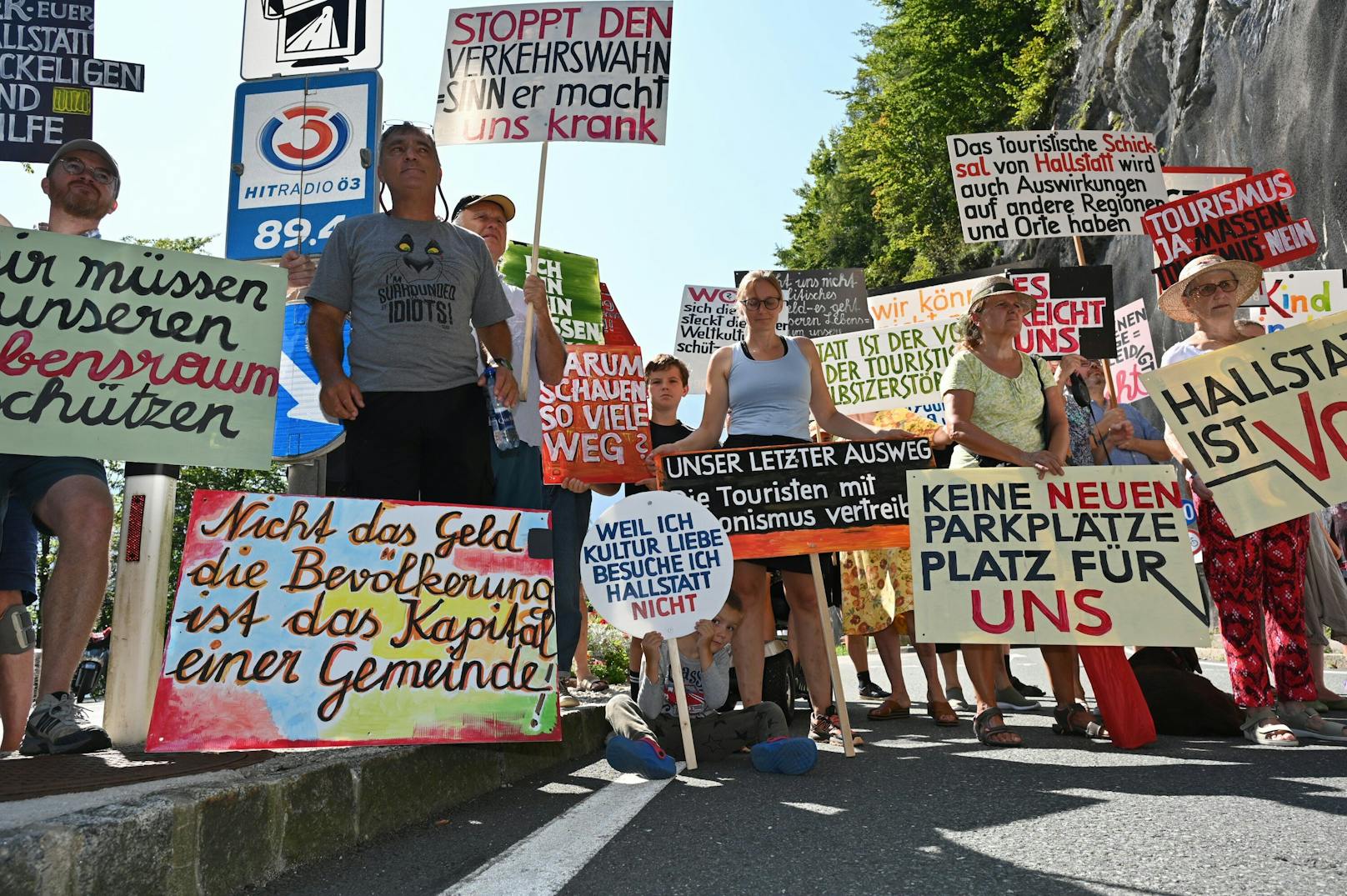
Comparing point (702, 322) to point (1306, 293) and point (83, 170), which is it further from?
point (83, 170)

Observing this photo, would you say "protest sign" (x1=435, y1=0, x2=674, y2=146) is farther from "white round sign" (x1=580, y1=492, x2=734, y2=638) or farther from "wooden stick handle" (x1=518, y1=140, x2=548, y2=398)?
"white round sign" (x1=580, y1=492, x2=734, y2=638)

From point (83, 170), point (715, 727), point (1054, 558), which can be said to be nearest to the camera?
point (83, 170)

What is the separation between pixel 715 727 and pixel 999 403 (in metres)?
1.97

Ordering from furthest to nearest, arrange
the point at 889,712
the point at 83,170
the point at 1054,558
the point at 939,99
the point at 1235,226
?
the point at 939,99, the point at 1235,226, the point at 889,712, the point at 1054,558, the point at 83,170

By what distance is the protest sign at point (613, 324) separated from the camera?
385 inches

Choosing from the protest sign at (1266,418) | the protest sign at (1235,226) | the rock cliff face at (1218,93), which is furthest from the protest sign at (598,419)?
the rock cliff face at (1218,93)

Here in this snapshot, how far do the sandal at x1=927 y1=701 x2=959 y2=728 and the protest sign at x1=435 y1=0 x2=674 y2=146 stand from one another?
11.3 ft

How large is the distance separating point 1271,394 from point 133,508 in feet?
14.9

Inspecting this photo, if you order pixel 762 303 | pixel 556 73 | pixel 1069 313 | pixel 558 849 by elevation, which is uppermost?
pixel 556 73

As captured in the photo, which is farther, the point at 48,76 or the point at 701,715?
the point at 48,76

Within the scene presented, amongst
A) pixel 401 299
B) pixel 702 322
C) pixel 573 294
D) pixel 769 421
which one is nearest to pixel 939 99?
pixel 702 322

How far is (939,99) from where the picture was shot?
38.7 m

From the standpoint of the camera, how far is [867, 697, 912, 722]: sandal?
22.0ft

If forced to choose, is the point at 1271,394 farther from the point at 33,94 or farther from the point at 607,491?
the point at 33,94
